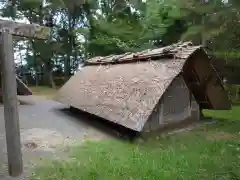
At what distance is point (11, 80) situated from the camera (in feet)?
12.2

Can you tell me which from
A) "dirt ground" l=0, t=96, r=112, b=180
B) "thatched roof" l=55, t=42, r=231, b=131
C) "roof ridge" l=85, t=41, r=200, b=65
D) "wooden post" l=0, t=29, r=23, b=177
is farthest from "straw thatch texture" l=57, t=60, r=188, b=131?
"wooden post" l=0, t=29, r=23, b=177

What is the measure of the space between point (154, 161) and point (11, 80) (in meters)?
2.63

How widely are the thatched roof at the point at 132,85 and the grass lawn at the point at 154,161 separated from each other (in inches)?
27.2

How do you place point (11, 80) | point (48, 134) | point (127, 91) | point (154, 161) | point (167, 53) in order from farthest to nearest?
point (167, 53) → point (127, 91) → point (48, 134) → point (154, 161) → point (11, 80)

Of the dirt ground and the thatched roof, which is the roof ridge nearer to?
the thatched roof

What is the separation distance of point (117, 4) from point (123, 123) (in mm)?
15031

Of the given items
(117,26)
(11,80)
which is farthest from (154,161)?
(117,26)

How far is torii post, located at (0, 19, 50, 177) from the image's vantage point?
11.9ft

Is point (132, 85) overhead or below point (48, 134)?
overhead

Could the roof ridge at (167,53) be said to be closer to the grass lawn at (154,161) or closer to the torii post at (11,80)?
the grass lawn at (154,161)

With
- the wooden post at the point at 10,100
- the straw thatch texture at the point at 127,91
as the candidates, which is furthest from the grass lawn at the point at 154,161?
the straw thatch texture at the point at 127,91

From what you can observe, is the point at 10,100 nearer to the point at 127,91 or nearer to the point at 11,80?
the point at 11,80

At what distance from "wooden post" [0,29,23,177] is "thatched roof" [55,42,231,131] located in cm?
241

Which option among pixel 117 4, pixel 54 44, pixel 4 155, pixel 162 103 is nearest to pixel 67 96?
pixel 162 103
